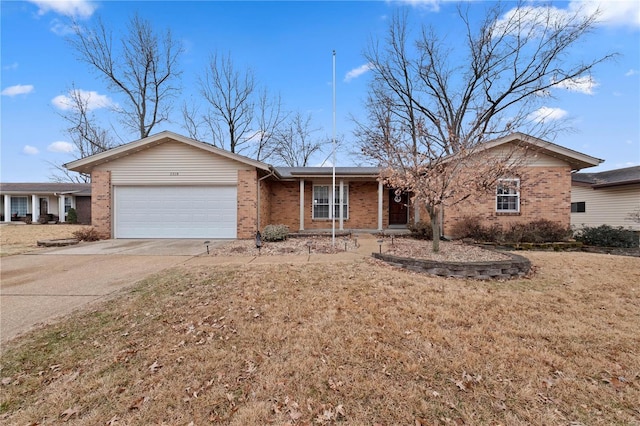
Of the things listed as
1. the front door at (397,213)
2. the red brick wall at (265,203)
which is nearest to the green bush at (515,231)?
the front door at (397,213)

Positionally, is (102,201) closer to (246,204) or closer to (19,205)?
(246,204)

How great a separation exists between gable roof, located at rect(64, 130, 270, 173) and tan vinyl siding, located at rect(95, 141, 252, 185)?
0.81 ft

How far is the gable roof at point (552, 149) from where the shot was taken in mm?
10227

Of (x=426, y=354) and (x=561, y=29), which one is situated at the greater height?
(x=561, y=29)

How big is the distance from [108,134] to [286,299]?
32.0m

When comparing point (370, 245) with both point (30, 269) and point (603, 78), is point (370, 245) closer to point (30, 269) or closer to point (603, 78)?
point (30, 269)

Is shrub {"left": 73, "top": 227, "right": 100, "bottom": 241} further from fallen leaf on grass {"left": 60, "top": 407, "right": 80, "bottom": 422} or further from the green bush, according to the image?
the green bush

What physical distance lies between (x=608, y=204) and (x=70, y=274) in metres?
22.3

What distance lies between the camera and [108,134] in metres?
27.0

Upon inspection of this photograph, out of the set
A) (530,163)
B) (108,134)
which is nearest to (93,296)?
(530,163)

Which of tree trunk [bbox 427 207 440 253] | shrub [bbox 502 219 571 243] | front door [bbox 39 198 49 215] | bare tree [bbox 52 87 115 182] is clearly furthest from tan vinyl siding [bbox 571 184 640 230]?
front door [bbox 39 198 49 215]

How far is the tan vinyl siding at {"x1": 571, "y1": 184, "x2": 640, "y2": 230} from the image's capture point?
42.5 ft

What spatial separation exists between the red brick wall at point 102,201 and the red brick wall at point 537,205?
1420cm

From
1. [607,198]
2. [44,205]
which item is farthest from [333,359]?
[44,205]
